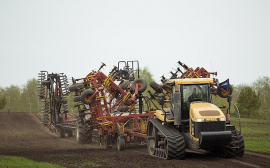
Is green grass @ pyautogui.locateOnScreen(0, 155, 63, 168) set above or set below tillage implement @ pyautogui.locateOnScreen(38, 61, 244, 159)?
below

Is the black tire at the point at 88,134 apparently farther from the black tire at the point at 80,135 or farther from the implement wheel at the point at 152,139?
the implement wheel at the point at 152,139

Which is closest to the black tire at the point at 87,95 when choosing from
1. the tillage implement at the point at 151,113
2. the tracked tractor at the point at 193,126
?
the tillage implement at the point at 151,113

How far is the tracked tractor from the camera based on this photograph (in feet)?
51.8

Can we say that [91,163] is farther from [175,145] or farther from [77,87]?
[77,87]

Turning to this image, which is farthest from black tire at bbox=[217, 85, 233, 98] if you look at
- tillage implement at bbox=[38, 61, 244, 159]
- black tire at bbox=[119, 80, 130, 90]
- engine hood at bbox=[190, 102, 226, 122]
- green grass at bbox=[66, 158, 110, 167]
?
black tire at bbox=[119, 80, 130, 90]

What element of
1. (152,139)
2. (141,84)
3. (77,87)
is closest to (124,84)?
(141,84)

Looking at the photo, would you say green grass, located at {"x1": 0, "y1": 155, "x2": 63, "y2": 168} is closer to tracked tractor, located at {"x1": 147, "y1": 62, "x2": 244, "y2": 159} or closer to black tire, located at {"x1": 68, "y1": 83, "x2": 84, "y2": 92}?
tracked tractor, located at {"x1": 147, "y1": 62, "x2": 244, "y2": 159}

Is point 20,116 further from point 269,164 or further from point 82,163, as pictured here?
point 269,164

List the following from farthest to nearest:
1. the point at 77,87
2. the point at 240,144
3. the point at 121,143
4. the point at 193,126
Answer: the point at 77,87 < the point at 121,143 < the point at 240,144 < the point at 193,126

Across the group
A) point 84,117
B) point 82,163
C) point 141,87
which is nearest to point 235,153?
point 82,163

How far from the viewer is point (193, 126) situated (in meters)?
16.2

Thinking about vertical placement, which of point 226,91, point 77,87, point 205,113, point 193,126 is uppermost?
point 77,87

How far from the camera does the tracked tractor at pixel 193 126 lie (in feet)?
51.8

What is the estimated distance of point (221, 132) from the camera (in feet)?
51.3
